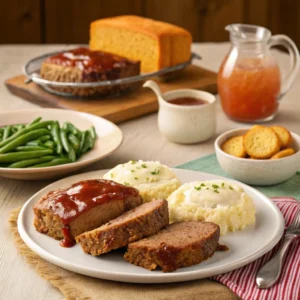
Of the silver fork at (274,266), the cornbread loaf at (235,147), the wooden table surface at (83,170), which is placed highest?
the silver fork at (274,266)

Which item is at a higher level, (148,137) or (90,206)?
(90,206)

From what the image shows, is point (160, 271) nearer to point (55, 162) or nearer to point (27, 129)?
point (55, 162)

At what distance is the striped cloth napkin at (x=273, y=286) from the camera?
188 centimetres

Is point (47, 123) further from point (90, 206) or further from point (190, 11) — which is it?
point (190, 11)

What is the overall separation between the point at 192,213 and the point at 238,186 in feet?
0.74

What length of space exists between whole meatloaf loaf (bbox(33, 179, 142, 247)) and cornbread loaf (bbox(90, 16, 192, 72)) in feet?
6.39

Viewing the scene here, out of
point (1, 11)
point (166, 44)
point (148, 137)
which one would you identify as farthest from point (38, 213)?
point (1, 11)

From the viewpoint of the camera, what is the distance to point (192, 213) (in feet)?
7.09

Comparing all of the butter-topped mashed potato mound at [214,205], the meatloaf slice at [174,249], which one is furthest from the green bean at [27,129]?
the meatloaf slice at [174,249]

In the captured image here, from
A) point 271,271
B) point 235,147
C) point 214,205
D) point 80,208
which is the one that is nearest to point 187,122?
point 235,147

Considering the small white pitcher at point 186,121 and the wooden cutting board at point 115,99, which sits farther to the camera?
the wooden cutting board at point 115,99

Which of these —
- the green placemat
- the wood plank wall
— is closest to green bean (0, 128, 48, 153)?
the green placemat

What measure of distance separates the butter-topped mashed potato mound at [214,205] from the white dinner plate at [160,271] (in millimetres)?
39

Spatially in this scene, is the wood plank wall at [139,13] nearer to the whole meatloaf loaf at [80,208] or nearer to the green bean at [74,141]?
the green bean at [74,141]
